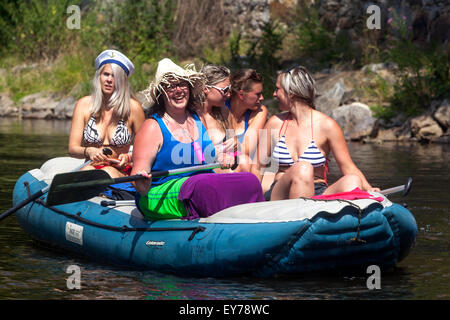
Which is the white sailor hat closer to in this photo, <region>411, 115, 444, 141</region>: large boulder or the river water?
the river water

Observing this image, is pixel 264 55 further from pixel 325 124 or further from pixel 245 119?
pixel 325 124

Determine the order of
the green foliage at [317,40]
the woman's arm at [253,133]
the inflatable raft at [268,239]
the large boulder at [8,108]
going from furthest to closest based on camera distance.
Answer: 1. the large boulder at [8,108]
2. the green foliage at [317,40]
3. the woman's arm at [253,133]
4. the inflatable raft at [268,239]

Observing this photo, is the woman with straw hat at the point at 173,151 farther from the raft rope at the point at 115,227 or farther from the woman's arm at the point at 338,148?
the woman's arm at the point at 338,148

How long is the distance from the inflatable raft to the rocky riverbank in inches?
329

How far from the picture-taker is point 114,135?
6.12 meters

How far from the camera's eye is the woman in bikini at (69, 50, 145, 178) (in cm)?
608

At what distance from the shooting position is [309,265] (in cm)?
473

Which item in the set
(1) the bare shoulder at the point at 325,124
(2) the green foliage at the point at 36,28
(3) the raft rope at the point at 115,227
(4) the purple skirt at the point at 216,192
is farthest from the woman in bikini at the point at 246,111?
(2) the green foliage at the point at 36,28

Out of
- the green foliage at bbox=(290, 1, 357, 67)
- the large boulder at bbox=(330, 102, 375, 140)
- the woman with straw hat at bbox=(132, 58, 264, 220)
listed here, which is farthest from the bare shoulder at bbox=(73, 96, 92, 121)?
the green foliage at bbox=(290, 1, 357, 67)

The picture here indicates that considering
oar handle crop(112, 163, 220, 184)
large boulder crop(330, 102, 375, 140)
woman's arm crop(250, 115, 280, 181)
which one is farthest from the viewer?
large boulder crop(330, 102, 375, 140)

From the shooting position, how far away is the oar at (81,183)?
5008 millimetres

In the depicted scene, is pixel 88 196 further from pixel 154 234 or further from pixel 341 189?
pixel 341 189

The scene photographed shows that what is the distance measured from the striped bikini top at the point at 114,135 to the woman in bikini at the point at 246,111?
79cm

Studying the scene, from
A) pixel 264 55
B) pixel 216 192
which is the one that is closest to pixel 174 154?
pixel 216 192
